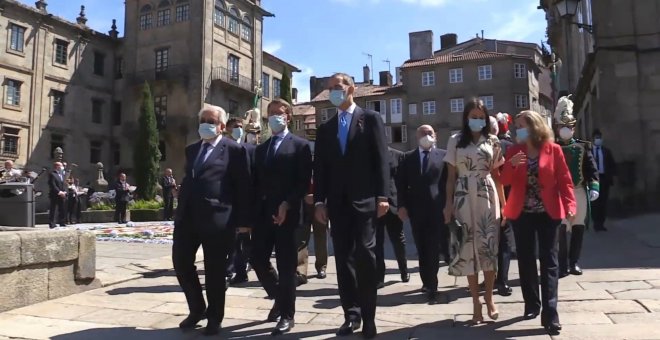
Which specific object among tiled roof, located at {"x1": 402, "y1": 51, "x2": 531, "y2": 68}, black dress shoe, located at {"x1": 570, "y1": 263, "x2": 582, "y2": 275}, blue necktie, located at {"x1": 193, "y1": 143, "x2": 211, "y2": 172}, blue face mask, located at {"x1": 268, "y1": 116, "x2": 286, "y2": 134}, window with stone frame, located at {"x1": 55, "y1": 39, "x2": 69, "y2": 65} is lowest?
black dress shoe, located at {"x1": 570, "y1": 263, "x2": 582, "y2": 275}

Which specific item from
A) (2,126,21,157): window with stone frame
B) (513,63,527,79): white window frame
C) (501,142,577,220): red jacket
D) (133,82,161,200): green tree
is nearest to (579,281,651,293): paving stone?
(501,142,577,220): red jacket

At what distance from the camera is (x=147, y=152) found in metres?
37.4

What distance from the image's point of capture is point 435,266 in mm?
5965

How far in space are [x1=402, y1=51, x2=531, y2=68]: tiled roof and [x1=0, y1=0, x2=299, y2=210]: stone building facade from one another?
1612 cm

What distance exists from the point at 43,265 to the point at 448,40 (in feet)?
188

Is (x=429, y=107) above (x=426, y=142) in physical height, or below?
above

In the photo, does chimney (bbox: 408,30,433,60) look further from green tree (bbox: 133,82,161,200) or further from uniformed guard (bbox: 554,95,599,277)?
uniformed guard (bbox: 554,95,599,277)

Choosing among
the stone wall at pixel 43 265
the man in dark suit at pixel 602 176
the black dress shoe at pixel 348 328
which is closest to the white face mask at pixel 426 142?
the black dress shoe at pixel 348 328

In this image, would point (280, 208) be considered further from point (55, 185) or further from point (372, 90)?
point (372, 90)

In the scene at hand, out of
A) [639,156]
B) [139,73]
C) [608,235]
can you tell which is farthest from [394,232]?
A: [139,73]

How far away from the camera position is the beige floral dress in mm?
4645

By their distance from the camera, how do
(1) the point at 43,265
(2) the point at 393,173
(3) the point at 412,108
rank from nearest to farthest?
(1) the point at 43,265
(2) the point at 393,173
(3) the point at 412,108

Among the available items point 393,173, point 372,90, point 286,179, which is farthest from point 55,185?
point 372,90

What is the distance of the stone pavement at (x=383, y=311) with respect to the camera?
4.48 m
